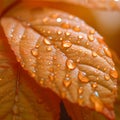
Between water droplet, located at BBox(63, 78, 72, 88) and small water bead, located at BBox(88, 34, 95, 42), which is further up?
small water bead, located at BBox(88, 34, 95, 42)

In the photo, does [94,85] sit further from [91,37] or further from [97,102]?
[91,37]

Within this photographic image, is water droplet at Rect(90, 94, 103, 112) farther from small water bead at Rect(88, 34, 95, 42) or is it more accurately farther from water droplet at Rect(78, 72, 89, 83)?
small water bead at Rect(88, 34, 95, 42)

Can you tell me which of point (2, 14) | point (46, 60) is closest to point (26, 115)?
point (46, 60)

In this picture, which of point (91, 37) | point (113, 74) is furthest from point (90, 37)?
point (113, 74)

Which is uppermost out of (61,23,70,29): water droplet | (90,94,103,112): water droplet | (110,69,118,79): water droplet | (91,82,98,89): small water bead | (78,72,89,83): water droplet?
(61,23,70,29): water droplet

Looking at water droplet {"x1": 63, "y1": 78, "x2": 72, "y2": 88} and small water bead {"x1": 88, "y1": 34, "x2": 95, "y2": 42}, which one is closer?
water droplet {"x1": 63, "y1": 78, "x2": 72, "y2": 88}

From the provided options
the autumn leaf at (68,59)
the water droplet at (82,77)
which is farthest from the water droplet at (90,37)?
the water droplet at (82,77)

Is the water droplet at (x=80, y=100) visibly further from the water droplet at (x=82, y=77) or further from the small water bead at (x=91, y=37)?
the small water bead at (x=91, y=37)

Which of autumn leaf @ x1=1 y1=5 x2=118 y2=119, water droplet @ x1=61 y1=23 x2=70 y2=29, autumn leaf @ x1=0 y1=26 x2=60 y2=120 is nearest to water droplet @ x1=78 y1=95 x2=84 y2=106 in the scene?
autumn leaf @ x1=1 y1=5 x2=118 y2=119
